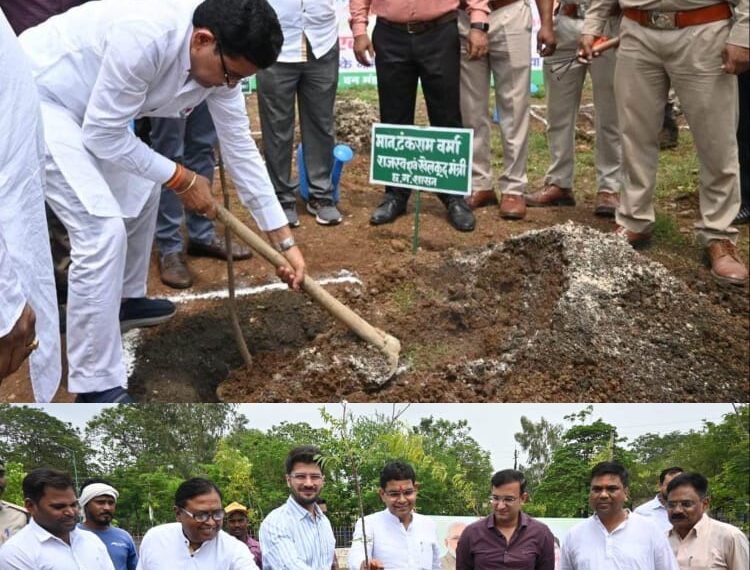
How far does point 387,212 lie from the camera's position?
5.38 meters

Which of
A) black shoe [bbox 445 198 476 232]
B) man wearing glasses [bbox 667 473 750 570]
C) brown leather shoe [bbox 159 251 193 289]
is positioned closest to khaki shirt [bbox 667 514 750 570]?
man wearing glasses [bbox 667 473 750 570]

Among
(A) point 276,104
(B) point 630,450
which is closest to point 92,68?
(A) point 276,104

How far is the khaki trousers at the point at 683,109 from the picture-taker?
4547 mm

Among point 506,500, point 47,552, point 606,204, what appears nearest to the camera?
point 47,552

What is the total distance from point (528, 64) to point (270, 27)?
7.64 feet

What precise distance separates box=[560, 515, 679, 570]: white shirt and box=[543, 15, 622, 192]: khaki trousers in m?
2.80

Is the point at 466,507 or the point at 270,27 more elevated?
the point at 270,27

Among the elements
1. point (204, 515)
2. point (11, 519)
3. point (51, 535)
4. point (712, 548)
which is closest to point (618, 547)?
point (712, 548)

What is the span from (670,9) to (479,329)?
1639mm

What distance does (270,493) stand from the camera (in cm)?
296

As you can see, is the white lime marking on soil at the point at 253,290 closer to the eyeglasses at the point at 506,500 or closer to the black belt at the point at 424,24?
the black belt at the point at 424,24

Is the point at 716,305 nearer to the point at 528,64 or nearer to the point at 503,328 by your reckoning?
the point at 503,328

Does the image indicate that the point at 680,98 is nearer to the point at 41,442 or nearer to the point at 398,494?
the point at 398,494

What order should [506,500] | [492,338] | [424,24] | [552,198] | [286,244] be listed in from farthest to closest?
[552,198] < [424,24] < [492,338] < [286,244] < [506,500]
